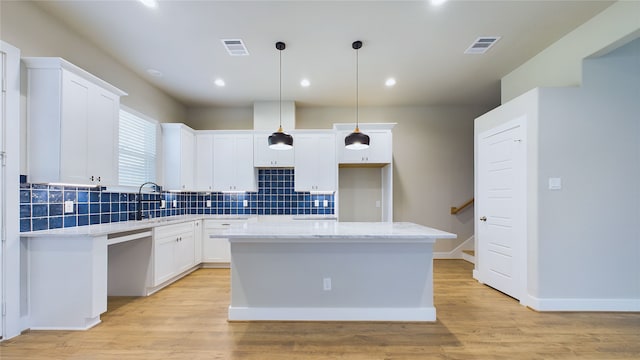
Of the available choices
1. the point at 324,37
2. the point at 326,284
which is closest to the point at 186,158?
the point at 324,37

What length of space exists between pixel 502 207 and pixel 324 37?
9.76 ft

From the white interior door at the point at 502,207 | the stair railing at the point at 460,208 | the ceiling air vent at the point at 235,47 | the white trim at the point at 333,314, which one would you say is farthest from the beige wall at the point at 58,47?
the stair railing at the point at 460,208

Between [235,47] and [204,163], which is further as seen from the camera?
[204,163]

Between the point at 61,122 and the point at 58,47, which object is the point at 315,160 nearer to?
the point at 61,122

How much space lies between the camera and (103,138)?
3129 millimetres

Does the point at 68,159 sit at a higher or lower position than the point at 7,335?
higher

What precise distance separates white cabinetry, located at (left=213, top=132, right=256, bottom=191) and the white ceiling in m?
0.88

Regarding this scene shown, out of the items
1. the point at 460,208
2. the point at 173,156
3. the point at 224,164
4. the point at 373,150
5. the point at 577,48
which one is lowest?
the point at 460,208

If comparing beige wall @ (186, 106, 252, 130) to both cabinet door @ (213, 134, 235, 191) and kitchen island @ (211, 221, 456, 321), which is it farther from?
kitchen island @ (211, 221, 456, 321)

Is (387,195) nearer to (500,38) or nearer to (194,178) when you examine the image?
(500,38)

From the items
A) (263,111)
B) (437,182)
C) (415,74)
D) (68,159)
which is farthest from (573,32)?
(68,159)

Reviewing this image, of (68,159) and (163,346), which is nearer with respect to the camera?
(163,346)

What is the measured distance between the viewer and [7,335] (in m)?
2.45

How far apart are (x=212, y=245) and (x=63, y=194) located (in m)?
2.33
